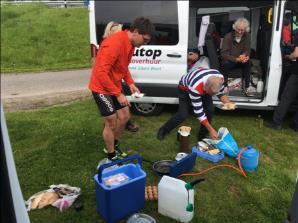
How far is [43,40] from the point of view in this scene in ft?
44.5

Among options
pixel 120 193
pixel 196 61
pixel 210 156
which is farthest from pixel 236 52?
pixel 120 193

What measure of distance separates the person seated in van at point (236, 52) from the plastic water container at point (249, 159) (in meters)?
2.07

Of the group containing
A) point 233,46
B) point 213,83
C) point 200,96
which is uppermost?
point 233,46

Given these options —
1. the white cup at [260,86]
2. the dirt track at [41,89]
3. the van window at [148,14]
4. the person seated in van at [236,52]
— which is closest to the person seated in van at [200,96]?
the van window at [148,14]

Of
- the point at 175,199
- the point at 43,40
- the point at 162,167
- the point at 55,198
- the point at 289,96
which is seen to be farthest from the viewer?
the point at 43,40

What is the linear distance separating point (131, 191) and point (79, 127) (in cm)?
235

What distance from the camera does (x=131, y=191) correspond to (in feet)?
10.3

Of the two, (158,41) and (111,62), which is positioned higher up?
(158,41)

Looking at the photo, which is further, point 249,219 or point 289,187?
point 289,187

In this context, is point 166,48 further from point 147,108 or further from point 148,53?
point 147,108

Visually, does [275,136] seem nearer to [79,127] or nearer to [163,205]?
[163,205]

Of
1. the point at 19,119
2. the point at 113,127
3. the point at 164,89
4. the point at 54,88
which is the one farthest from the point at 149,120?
the point at 54,88

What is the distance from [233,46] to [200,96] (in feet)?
6.73

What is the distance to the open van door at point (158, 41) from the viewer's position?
519cm
